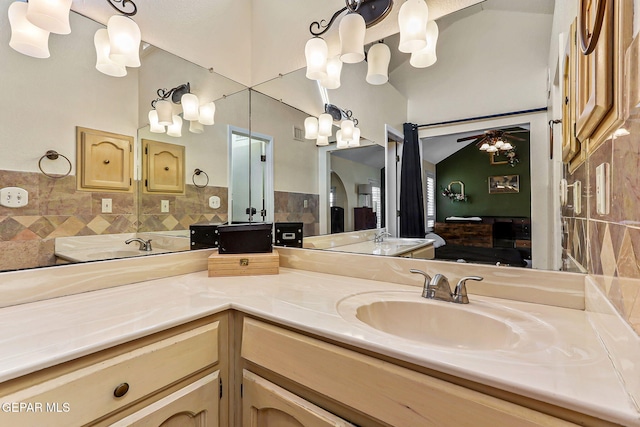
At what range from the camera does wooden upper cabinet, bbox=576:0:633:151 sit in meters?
0.49

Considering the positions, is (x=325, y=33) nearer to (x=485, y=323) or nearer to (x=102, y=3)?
(x=102, y=3)

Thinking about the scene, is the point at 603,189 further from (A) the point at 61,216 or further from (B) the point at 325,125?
(A) the point at 61,216

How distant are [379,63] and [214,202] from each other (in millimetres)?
1184

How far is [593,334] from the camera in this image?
0.72 m

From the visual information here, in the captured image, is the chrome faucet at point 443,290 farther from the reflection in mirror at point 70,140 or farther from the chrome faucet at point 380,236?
the reflection in mirror at point 70,140

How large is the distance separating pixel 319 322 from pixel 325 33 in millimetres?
1509

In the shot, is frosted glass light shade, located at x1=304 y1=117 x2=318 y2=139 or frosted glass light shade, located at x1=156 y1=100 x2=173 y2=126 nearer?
frosted glass light shade, located at x1=156 y1=100 x2=173 y2=126

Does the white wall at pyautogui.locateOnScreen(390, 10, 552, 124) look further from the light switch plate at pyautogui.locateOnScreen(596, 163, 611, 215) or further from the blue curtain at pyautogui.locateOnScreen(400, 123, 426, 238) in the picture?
the light switch plate at pyautogui.locateOnScreen(596, 163, 611, 215)

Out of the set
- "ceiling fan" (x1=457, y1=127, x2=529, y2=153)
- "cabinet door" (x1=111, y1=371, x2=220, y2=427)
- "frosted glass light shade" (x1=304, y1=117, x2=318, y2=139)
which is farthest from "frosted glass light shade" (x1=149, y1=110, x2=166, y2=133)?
"ceiling fan" (x1=457, y1=127, x2=529, y2=153)

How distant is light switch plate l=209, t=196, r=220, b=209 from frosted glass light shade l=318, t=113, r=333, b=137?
738 mm

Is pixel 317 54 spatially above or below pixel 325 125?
above

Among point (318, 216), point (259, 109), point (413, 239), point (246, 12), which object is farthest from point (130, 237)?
point (246, 12)

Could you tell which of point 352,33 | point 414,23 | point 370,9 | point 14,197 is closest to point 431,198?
point 414,23

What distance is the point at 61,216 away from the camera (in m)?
1.10
